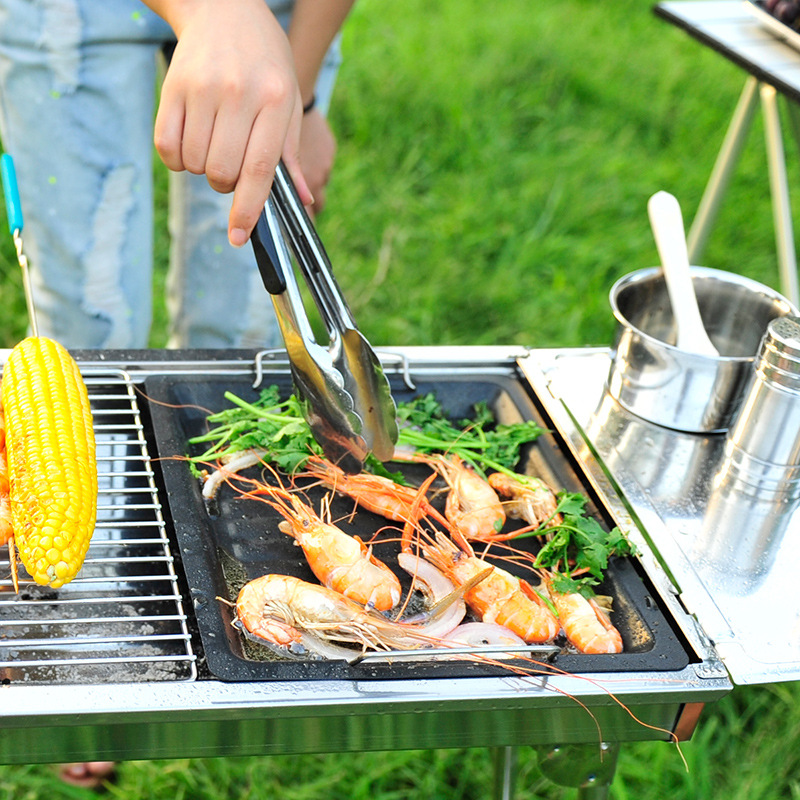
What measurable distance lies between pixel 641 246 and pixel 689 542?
344cm

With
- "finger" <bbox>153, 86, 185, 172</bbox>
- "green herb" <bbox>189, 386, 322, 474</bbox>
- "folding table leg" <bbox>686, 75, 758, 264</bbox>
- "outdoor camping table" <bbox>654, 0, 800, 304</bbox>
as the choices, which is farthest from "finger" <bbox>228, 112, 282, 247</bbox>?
"folding table leg" <bbox>686, 75, 758, 264</bbox>

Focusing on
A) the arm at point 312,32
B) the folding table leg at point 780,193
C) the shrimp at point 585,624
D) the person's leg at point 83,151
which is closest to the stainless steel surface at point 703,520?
the shrimp at point 585,624

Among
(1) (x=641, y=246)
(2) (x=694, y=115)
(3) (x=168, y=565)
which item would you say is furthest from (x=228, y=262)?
(2) (x=694, y=115)

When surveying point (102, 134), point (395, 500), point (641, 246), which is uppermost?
point (102, 134)

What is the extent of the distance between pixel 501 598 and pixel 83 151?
1.68 metres

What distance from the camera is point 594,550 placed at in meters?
1.67

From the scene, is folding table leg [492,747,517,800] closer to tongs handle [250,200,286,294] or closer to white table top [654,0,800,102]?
tongs handle [250,200,286,294]

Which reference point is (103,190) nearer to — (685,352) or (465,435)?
(465,435)

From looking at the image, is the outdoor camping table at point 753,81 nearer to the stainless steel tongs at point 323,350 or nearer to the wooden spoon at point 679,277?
the wooden spoon at point 679,277

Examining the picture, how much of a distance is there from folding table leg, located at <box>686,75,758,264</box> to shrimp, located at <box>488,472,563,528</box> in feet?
7.29

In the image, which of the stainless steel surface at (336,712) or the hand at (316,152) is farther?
the hand at (316,152)

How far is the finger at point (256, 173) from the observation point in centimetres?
154

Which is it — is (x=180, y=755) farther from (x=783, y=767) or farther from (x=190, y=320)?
(x=783, y=767)

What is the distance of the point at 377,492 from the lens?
182cm
